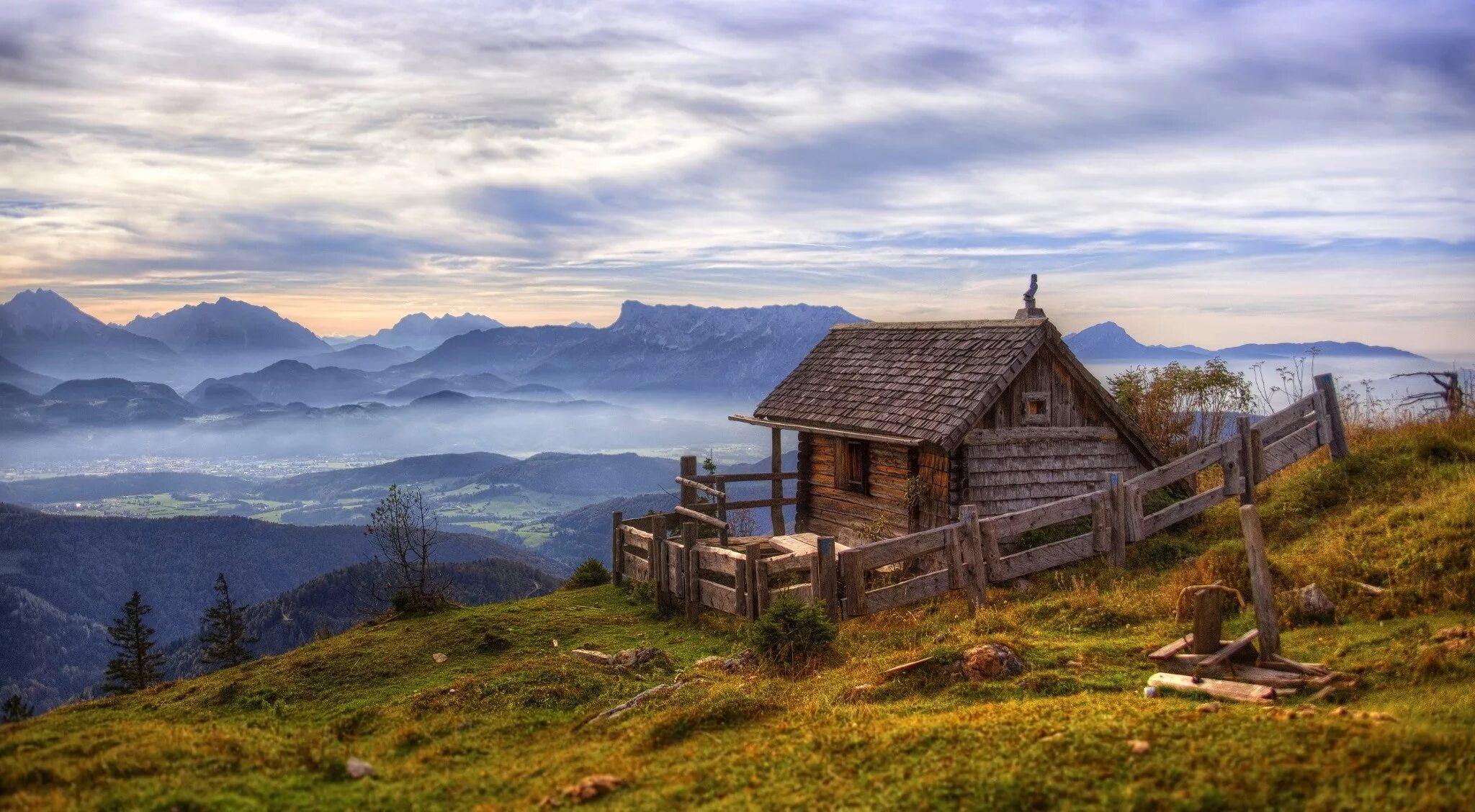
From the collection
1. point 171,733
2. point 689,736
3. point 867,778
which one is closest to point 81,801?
point 171,733

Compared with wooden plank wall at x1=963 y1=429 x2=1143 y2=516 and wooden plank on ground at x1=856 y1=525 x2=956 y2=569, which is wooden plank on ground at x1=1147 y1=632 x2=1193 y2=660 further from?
wooden plank wall at x1=963 y1=429 x2=1143 y2=516

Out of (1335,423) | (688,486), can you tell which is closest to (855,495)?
(688,486)

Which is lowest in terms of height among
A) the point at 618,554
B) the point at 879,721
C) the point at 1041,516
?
the point at 618,554

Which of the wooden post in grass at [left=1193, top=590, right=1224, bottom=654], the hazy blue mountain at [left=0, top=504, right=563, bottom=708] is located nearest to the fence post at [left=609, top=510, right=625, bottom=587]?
the wooden post in grass at [left=1193, top=590, right=1224, bottom=654]

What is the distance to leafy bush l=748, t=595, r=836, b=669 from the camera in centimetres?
1136

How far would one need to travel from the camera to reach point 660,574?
16797mm

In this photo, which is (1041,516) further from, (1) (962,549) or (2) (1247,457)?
(2) (1247,457)

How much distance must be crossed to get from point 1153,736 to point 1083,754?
2.15 feet

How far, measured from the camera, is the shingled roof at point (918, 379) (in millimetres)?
18422

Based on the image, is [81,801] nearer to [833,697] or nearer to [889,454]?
[833,697]

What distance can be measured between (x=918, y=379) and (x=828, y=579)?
8.12m

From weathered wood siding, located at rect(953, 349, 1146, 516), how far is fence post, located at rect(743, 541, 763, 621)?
6.17m

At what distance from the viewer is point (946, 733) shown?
23.2 ft

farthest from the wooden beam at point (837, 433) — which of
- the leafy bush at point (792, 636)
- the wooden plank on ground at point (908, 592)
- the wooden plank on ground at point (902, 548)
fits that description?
the leafy bush at point (792, 636)
